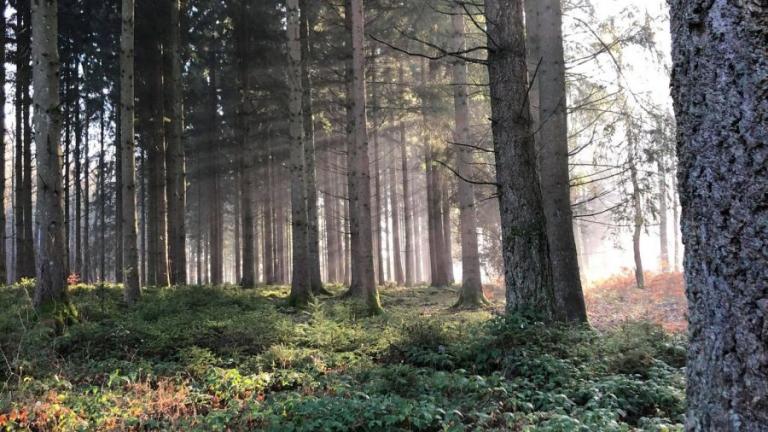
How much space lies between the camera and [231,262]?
6088cm

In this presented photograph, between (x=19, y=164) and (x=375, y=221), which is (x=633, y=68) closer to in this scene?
(x=375, y=221)

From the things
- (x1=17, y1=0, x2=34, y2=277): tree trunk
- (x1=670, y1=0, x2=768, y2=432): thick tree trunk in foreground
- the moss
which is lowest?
the moss

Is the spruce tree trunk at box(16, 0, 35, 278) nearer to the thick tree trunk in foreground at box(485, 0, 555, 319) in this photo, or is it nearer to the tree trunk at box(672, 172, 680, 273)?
the thick tree trunk in foreground at box(485, 0, 555, 319)

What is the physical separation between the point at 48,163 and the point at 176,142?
351 inches

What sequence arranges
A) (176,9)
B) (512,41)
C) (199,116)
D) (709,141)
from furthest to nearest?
(199,116) < (176,9) < (512,41) < (709,141)

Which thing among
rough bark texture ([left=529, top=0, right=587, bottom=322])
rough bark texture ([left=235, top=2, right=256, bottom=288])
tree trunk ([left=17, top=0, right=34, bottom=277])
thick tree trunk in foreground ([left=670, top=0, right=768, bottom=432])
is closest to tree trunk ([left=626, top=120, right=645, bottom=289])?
rough bark texture ([left=529, top=0, right=587, bottom=322])

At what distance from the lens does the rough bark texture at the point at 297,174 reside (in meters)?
12.7

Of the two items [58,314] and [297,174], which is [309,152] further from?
[58,314]

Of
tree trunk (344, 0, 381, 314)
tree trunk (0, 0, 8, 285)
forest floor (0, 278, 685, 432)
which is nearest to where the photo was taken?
forest floor (0, 278, 685, 432)

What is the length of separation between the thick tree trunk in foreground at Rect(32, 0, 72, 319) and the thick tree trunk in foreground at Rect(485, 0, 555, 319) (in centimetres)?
836

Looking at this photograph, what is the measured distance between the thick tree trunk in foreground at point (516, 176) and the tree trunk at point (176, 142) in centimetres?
1456

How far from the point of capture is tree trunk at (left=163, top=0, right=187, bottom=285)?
1759 cm

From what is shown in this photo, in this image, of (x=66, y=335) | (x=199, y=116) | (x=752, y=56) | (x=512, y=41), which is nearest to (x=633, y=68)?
(x=512, y=41)

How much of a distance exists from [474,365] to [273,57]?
18.9m
